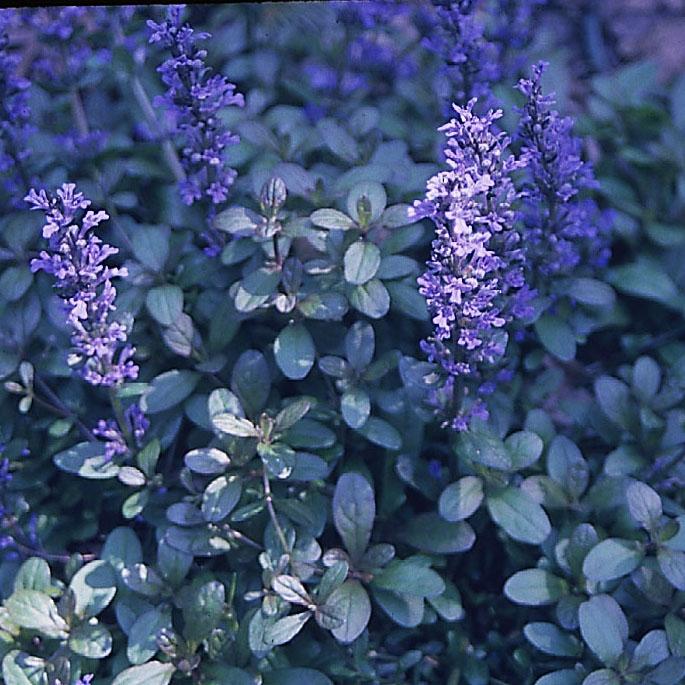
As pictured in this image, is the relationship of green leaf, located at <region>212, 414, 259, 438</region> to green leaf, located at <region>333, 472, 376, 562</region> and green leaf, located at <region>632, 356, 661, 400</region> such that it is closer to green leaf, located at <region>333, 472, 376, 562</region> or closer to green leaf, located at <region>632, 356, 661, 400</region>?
green leaf, located at <region>333, 472, 376, 562</region>

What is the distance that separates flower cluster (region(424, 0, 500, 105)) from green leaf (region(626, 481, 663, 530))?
1.14 meters

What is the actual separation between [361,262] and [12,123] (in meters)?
1.06

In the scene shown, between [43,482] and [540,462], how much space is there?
132 centimetres

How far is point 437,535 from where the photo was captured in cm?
268

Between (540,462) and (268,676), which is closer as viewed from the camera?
(268,676)

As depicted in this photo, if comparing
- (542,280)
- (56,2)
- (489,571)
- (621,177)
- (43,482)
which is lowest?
(489,571)

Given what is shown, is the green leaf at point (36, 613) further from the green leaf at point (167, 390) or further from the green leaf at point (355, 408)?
the green leaf at point (355, 408)

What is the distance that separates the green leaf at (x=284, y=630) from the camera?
2340 millimetres

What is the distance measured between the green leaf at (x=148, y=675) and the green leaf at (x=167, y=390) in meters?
0.63

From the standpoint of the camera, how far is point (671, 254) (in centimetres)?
350

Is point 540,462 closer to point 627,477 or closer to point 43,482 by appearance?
point 627,477

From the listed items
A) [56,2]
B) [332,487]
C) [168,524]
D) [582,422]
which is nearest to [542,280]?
[582,422]

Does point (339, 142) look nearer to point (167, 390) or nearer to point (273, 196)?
point (273, 196)

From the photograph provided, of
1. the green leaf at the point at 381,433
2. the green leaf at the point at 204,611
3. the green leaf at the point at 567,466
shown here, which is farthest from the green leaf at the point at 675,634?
the green leaf at the point at 204,611
